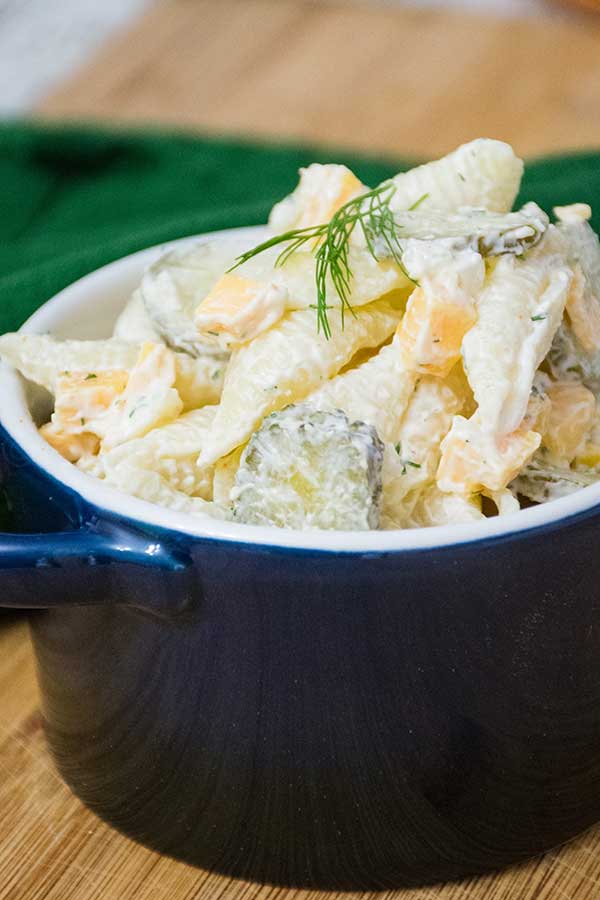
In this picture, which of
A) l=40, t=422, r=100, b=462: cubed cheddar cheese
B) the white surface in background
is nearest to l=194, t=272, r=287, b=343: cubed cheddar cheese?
l=40, t=422, r=100, b=462: cubed cheddar cheese

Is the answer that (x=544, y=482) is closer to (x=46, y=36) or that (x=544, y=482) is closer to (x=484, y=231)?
(x=484, y=231)

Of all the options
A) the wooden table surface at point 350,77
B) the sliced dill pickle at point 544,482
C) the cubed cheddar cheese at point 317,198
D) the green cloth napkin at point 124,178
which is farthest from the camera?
the wooden table surface at point 350,77

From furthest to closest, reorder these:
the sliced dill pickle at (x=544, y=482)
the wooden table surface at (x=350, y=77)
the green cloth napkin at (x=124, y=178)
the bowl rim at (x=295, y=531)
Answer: the wooden table surface at (x=350, y=77) < the green cloth napkin at (x=124, y=178) < the sliced dill pickle at (x=544, y=482) < the bowl rim at (x=295, y=531)

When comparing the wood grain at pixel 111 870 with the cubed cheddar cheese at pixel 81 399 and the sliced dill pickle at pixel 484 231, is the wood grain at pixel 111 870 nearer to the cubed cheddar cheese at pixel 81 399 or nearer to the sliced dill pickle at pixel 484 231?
the cubed cheddar cheese at pixel 81 399

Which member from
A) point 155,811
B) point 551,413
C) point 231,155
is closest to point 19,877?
point 155,811

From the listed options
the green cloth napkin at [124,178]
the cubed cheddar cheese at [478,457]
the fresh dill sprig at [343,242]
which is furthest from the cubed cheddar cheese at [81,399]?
the green cloth napkin at [124,178]

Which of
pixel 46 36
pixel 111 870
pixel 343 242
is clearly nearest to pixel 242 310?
pixel 343 242
